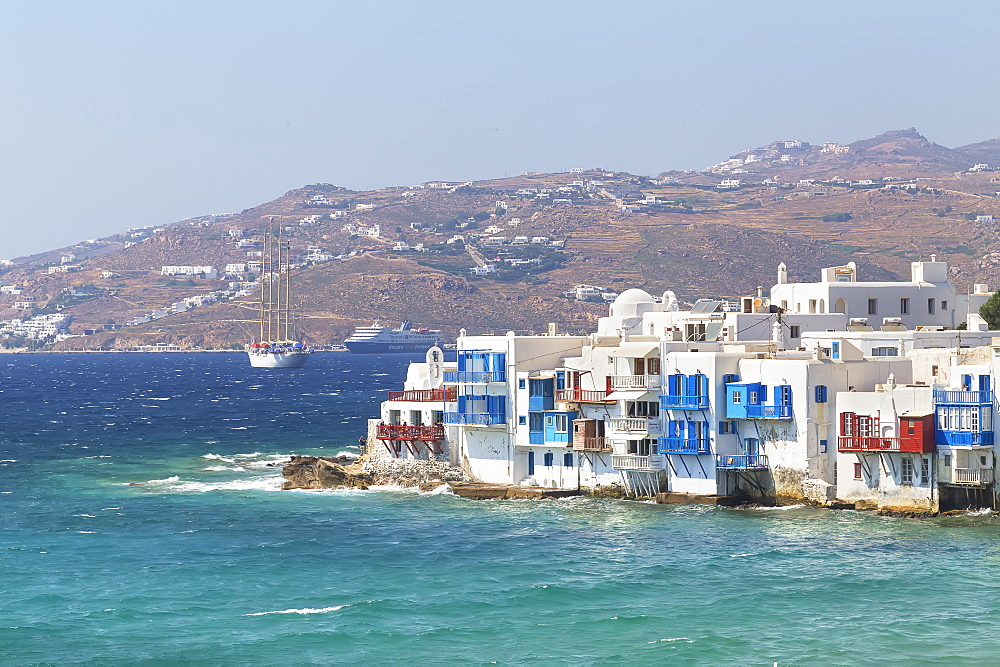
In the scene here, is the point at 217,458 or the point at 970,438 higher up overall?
the point at 970,438

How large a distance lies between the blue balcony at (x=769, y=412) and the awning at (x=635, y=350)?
193 inches

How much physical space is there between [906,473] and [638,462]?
393 inches

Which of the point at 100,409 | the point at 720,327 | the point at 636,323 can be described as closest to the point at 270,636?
the point at 720,327

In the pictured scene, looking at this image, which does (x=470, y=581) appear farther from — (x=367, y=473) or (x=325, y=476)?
(x=325, y=476)

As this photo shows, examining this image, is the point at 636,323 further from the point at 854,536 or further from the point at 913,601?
the point at 913,601

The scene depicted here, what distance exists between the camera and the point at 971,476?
160 ft

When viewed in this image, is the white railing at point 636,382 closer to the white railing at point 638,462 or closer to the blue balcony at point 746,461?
the white railing at point 638,462

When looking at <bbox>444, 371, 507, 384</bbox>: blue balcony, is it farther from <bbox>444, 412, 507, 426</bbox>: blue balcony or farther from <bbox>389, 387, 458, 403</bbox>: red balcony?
<bbox>444, 412, 507, 426</bbox>: blue balcony

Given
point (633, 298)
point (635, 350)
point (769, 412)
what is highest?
point (633, 298)

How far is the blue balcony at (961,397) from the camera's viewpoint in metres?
48.7

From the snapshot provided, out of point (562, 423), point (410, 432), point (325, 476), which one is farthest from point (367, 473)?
point (562, 423)

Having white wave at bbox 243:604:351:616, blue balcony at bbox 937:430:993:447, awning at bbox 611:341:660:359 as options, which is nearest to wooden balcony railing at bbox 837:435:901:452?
blue balcony at bbox 937:430:993:447

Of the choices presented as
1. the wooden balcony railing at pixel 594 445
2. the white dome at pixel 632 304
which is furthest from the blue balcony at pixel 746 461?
the white dome at pixel 632 304

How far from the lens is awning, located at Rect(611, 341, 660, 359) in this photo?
5512 centimetres
